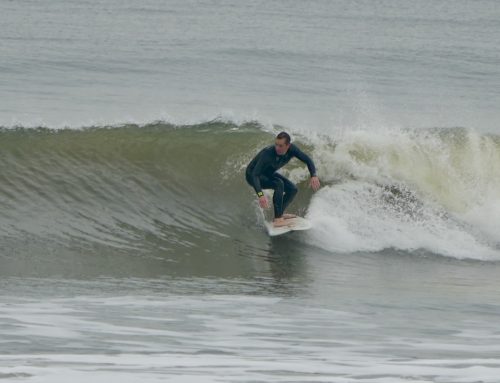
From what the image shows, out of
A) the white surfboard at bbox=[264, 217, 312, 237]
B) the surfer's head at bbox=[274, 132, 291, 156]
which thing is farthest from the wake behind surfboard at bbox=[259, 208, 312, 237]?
the surfer's head at bbox=[274, 132, 291, 156]

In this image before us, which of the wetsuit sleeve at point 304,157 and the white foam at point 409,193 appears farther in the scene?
the white foam at point 409,193

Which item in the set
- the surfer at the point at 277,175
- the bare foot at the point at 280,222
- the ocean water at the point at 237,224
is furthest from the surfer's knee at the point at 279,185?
the ocean water at the point at 237,224

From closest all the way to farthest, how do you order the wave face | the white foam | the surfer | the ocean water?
the ocean water
the surfer
the wave face
the white foam

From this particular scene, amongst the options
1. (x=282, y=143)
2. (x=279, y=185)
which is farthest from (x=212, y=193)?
(x=282, y=143)

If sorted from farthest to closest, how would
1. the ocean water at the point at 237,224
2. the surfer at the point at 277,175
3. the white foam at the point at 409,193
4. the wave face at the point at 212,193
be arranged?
the white foam at the point at 409,193
the wave face at the point at 212,193
the surfer at the point at 277,175
the ocean water at the point at 237,224

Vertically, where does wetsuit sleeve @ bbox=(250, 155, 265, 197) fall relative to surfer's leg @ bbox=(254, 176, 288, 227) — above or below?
above

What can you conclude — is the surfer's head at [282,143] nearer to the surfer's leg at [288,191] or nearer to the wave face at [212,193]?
the surfer's leg at [288,191]

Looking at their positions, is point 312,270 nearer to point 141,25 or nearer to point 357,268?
point 357,268

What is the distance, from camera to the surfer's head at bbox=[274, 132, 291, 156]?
1226cm

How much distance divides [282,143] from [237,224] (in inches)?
70.1

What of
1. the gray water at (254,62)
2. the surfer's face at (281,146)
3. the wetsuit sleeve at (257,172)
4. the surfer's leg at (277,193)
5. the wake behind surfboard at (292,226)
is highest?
the gray water at (254,62)

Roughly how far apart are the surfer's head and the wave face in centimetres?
117

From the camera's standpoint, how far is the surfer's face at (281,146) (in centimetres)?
1227

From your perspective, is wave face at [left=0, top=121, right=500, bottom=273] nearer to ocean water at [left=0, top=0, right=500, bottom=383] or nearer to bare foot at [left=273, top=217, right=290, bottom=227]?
ocean water at [left=0, top=0, right=500, bottom=383]
